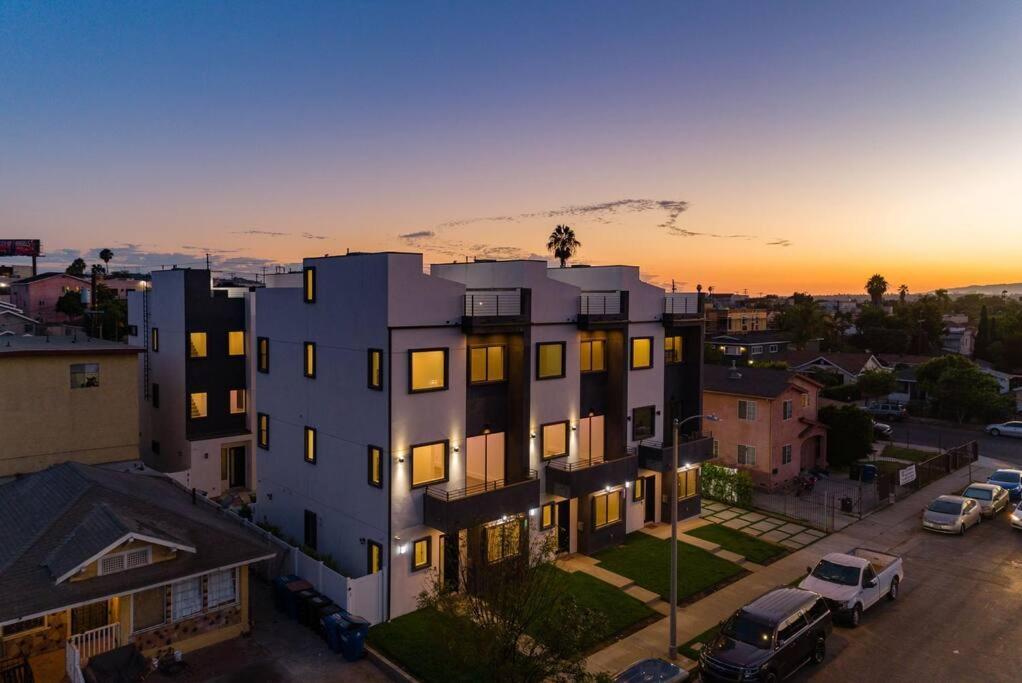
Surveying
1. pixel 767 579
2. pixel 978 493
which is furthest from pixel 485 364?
pixel 978 493

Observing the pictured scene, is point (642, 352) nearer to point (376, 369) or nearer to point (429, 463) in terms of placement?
point (429, 463)

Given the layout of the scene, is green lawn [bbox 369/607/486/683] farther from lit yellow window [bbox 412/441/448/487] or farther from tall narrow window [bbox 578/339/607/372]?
tall narrow window [bbox 578/339/607/372]

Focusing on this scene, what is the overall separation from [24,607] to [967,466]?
5160 centimetres

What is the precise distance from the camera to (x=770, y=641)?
1805cm

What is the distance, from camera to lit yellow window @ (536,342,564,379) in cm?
2698

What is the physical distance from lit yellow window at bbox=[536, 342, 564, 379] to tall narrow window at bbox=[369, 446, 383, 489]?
24.6 feet

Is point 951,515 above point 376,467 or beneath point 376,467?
beneath

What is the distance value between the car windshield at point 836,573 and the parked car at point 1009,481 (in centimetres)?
1968

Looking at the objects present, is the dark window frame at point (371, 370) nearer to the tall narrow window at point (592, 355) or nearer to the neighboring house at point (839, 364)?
the tall narrow window at point (592, 355)

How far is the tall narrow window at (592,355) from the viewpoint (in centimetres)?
2908

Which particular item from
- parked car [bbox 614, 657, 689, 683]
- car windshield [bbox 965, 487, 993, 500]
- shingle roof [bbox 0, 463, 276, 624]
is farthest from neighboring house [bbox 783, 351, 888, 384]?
shingle roof [bbox 0, 463, 276, 624]

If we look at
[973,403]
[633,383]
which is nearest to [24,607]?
[633,383]

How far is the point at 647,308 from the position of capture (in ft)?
102

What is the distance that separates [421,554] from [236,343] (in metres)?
20.8
